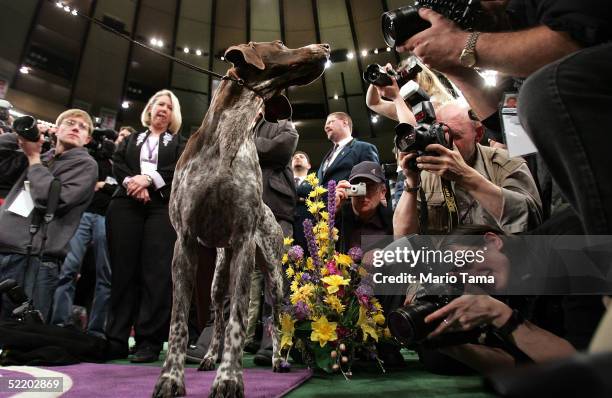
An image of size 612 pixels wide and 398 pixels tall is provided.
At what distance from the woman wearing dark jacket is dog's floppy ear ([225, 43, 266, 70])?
53.3 inches

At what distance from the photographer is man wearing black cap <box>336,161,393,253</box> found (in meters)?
3.27

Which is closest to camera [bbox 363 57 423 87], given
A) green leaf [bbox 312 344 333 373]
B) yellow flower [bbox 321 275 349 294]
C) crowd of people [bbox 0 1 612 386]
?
crowd of people [bbox 0 1 612 386]

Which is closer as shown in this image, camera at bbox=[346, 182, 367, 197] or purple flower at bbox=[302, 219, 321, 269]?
purple flower at bbox=[302, 219, 321, 269]

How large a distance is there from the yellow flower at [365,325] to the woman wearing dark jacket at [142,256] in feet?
5.00

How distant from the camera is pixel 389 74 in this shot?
254 centimetres

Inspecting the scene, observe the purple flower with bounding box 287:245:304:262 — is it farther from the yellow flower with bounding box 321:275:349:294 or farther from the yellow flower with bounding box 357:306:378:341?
the yellow flower with bounding box 357:306:378:341

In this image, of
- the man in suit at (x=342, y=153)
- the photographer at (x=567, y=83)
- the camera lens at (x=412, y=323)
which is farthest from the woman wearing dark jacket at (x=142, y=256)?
the photographer at (x=567, y=83)

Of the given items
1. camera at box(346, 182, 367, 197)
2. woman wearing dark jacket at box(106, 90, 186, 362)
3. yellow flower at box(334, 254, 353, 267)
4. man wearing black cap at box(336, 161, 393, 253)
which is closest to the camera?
yellow flower at box(334, 254, 353, 267)

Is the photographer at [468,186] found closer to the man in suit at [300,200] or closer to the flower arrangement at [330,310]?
the flower arrangement at [330,310]

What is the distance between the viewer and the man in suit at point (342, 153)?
3.91 meters

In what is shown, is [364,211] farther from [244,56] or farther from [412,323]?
[412,323]

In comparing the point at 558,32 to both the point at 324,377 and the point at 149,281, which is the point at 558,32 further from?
the point at 149,281

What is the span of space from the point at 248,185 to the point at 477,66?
3.75ft

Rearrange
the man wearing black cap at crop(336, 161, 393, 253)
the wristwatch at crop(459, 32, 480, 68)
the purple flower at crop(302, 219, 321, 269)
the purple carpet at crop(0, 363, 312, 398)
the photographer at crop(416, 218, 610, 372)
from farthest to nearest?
the man wearing black cap at crop(336, 161, 393, 253)
the purple flower at crop(302, 219, 321, 269)
the purple carpet at crop(0, 363, 312, 398)
the photographer at crop(416, 218, 610, 372)
the wristwatch at crop(459, 32, 480, 68)
